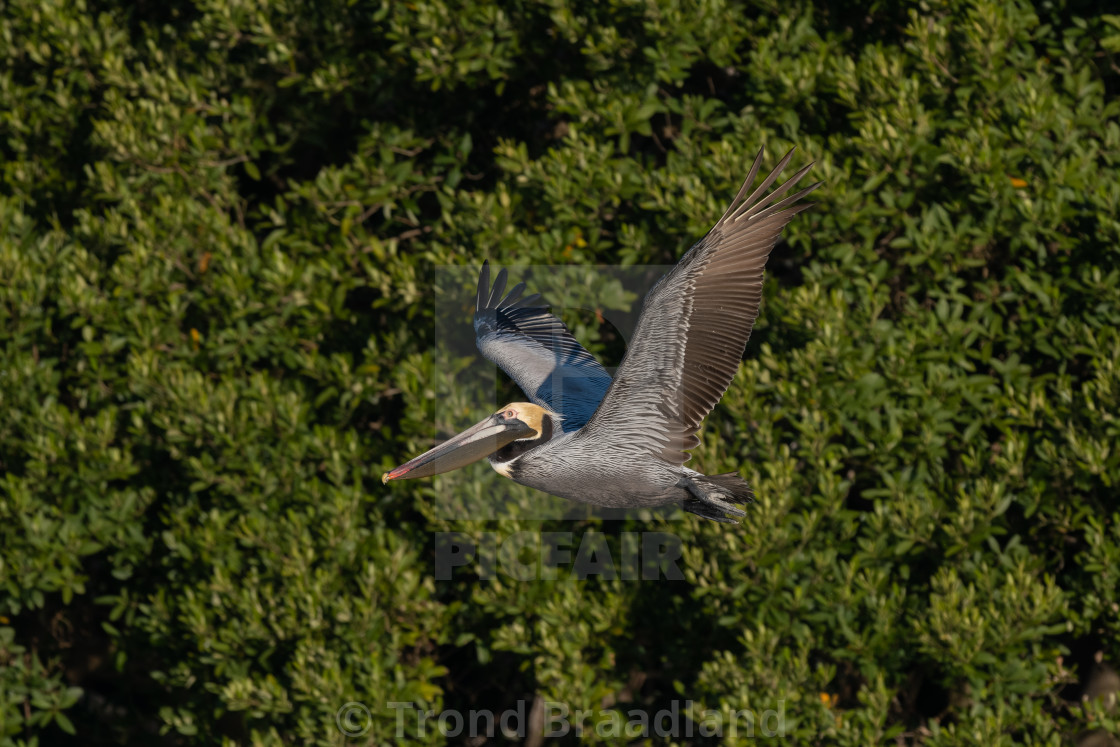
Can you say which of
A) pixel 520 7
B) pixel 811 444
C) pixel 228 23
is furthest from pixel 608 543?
pixel 228 23

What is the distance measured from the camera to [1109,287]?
6848 millimetres

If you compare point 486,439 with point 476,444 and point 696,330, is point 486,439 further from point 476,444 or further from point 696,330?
point 696,330

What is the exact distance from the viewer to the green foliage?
7020mm

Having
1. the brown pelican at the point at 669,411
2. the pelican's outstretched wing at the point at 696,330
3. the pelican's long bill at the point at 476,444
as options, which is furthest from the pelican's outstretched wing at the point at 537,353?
the pelican's outstretched wing at the point at 696,330

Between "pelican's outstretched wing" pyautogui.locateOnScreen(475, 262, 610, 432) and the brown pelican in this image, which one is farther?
"pelican's outstretched wing" pyautogui.locateOnScreen(475, 262, 610, 432)

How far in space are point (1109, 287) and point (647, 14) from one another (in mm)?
3010

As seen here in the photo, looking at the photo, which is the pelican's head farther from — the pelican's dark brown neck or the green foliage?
the green foliage

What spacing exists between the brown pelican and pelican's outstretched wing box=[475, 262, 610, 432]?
0.53 meters

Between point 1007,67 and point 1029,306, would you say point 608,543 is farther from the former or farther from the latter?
point 1007,67

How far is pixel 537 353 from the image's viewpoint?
22.2 feet

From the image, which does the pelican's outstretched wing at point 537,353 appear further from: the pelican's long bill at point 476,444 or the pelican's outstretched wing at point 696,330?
the pelican's outstretched wing at point 696,330

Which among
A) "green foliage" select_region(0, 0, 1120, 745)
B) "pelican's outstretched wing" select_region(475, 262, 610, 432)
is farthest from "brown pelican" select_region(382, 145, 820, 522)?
"green foliage" select_region(0, 0, 1120, 745)

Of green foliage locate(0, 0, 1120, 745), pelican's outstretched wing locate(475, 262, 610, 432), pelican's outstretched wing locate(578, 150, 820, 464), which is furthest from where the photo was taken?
green foliage locate(0, 0, 1120, 745)

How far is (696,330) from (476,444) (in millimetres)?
1030
